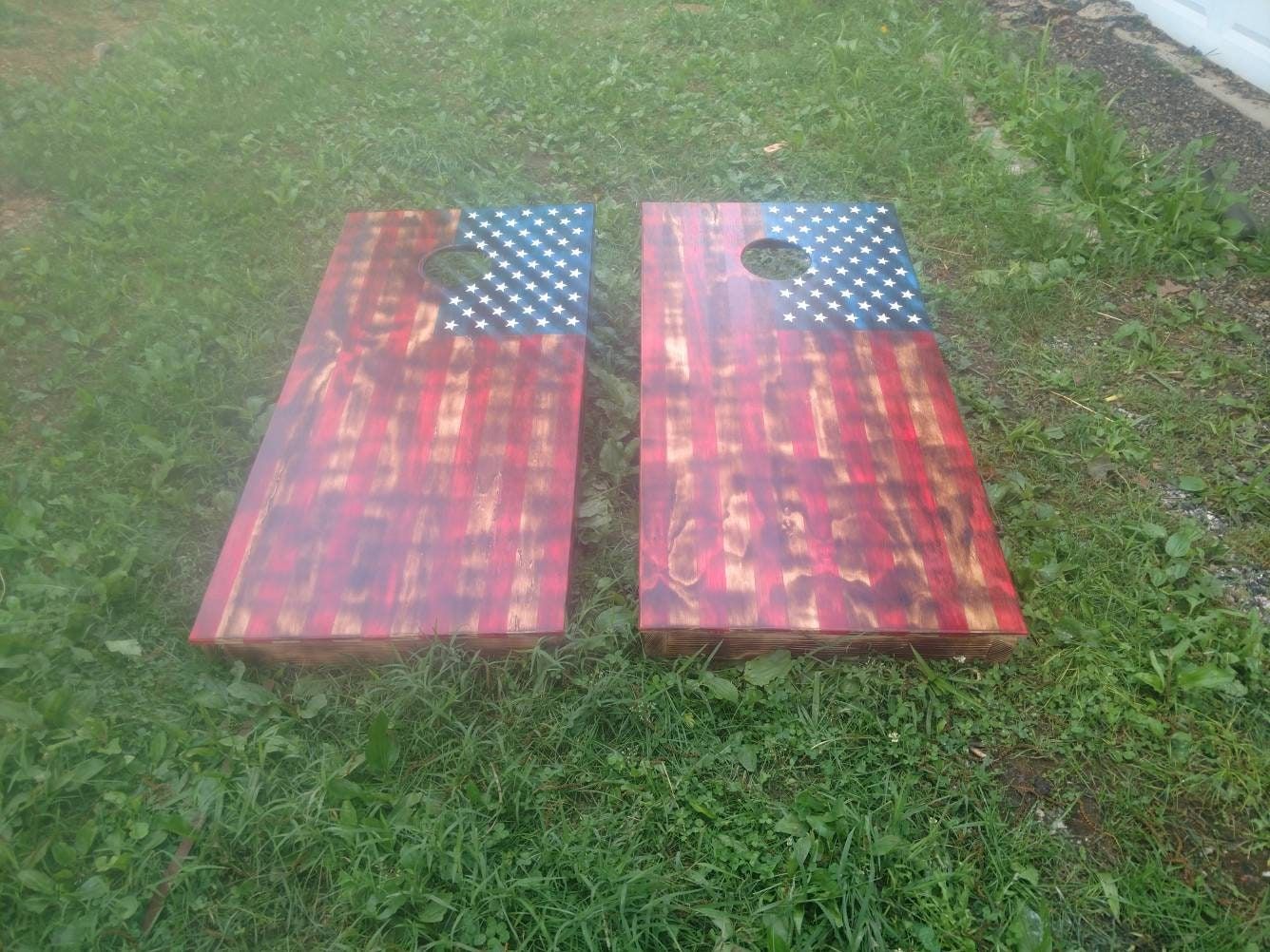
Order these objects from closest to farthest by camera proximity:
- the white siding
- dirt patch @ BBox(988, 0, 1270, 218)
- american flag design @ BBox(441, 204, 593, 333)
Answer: american flag design @ BBox(441, 204, 593, 333), dirt patch @ BBox(988, 0, 1270, 218), the white siding

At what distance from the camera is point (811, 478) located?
228cm

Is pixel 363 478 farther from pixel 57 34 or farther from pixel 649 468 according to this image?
pixel 57 34

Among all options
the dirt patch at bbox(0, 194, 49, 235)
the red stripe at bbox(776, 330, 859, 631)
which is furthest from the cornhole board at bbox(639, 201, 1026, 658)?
the dirt patch at bbox(0, 194, 49, 235)

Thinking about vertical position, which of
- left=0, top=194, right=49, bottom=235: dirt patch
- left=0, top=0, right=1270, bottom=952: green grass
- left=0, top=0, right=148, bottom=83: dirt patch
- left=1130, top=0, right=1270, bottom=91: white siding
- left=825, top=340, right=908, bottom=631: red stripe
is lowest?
left=0, top=0, right=1270, bottom=952: green grass

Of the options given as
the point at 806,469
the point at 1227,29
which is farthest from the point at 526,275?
the point at 1227,29

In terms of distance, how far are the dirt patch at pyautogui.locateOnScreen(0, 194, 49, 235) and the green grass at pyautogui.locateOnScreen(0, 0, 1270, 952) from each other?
8 centimetres

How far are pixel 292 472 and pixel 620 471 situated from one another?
0.99 m

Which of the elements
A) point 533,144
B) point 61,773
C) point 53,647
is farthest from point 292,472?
point 533,144

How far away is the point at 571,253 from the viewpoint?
291 cm

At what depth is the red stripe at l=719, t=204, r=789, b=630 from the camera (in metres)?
2.07

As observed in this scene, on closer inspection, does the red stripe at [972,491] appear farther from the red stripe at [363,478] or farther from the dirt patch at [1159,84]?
the dirt patch at [1159,84]

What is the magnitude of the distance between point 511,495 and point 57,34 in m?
4.53

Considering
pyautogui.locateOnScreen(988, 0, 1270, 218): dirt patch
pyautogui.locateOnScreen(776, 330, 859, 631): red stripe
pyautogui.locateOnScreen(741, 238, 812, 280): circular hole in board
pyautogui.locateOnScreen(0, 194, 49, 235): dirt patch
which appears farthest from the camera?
pyautogui.locateOnScreen(988, 0, 1270, 218): dirt patch

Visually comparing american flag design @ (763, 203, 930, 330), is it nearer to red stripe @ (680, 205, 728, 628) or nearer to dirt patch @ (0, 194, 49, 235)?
red stripe @ (680, 205, 728, 628)
